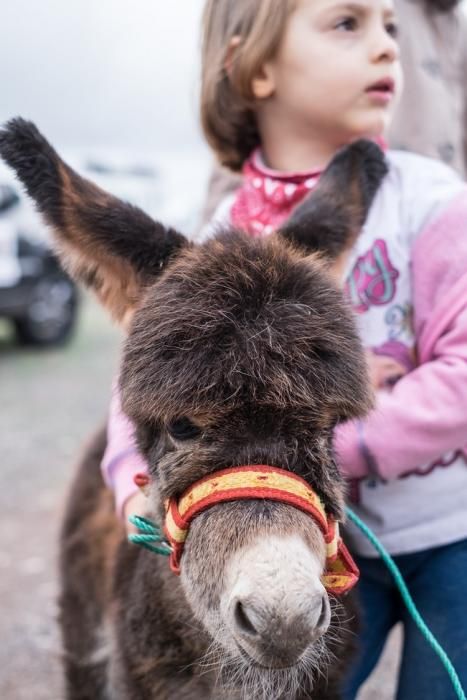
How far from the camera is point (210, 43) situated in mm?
2506

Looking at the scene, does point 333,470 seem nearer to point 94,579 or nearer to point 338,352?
point 338,352

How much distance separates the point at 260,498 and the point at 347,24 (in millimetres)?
1498

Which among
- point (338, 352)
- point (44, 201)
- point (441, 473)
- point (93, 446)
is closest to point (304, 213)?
point (338, 352)

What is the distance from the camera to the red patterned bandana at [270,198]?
7.47ft

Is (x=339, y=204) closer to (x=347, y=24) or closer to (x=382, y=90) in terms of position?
(x=382, y=90)

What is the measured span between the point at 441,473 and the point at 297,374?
72cm

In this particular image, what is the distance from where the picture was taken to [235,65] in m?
2.37

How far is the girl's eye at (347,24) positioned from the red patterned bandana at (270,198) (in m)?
0.41

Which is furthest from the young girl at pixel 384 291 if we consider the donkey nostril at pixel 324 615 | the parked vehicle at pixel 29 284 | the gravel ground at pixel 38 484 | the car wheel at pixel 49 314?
the car wheel at pixel 49 314

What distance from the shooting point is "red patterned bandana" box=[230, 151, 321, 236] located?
7.47 feet

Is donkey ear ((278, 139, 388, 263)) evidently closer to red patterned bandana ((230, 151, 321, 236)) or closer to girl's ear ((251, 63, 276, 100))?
red patterned bandana ((230, 151, 321, 236))

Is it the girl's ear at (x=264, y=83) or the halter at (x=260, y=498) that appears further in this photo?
the girl's ear at (x=264, y=83)

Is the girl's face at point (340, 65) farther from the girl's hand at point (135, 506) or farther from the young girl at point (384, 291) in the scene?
the girl's hand at point (135, 506)

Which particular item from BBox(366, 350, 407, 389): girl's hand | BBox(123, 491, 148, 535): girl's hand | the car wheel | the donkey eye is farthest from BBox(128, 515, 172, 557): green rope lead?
the car wheel
